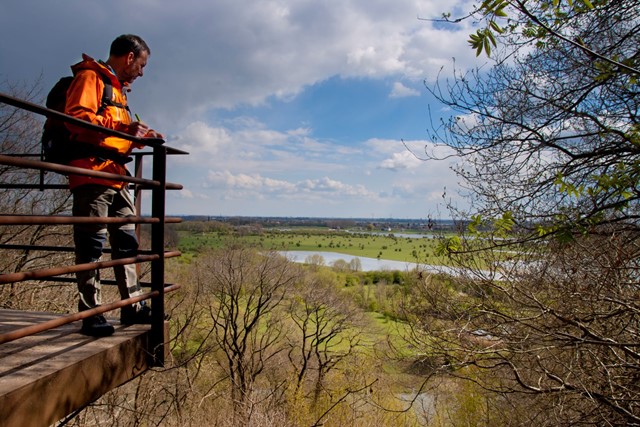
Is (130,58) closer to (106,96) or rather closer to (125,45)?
(125,45)

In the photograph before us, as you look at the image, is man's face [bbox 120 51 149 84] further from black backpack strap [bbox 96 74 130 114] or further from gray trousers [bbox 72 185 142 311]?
gray trousers [bbox 72 185 142 311]

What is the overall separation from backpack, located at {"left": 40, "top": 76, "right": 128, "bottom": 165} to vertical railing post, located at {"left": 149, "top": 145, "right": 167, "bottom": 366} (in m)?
0.30

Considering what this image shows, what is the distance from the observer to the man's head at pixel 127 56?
2469 mm

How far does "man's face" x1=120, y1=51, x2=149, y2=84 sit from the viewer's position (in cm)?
249

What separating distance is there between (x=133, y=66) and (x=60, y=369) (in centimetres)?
174

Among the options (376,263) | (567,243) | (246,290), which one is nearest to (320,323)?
(246,290)

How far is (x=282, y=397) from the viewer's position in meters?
18.8

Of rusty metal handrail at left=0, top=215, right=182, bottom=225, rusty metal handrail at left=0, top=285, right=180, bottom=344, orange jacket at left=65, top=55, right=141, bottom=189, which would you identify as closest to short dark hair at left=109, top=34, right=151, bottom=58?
orange jacket at left=65, top=55, right=141, bottom=189

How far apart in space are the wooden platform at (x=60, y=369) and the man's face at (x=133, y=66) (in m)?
1.56

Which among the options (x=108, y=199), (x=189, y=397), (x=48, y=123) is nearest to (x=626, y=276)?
(x=108, y=199)

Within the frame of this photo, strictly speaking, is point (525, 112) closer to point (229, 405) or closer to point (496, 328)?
point (496, 328)

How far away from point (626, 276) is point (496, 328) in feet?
5.71

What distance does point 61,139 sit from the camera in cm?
221

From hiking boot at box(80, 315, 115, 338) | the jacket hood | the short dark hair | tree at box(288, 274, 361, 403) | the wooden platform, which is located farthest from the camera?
tree at box(288, 274, 361, 403)
